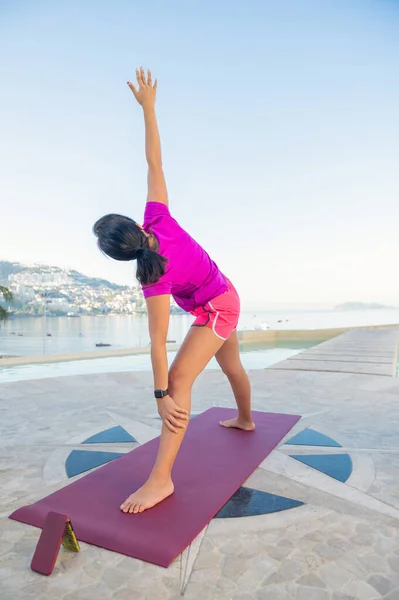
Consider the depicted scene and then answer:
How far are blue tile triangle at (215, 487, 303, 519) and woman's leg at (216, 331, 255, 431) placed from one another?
0.74 metres

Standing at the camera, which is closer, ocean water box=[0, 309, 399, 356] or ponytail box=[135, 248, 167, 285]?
ponytail box=[135, 248, 167, 285]

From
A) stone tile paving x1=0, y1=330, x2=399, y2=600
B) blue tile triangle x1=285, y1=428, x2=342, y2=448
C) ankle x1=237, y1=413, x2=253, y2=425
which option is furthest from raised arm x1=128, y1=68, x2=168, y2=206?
blue tile triangle x1=285, y1=428, x2=342, y2=448

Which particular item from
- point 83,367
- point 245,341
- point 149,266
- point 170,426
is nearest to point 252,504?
point 170,426

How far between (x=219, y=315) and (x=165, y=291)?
410 mm

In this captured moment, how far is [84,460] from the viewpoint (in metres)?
2.31

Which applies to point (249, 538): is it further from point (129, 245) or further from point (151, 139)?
point (151, 139)

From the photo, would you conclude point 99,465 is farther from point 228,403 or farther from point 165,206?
point 228,403

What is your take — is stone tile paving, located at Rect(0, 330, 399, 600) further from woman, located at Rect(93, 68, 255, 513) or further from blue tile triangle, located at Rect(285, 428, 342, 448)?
woman, located at Rect(93, 68, 255, 513)

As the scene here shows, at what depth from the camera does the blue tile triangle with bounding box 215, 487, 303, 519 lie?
1.66m

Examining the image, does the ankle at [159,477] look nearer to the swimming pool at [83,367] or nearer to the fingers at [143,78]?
the fingers at [143,78]

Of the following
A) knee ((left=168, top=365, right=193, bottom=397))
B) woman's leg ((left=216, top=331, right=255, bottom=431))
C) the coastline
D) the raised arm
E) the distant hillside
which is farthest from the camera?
the distant hillside

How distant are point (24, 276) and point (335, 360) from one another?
15656 millimetres

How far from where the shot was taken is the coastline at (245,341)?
8.33m

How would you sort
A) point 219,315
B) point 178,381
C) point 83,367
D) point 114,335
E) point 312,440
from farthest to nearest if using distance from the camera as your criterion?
point 114,335 < point 83,367 < point 312,440 < point 219,315 < point 178,381
